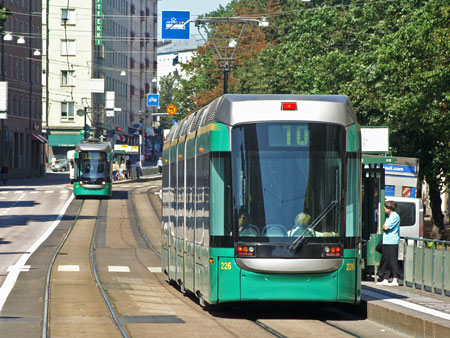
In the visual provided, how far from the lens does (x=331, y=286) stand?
44.1ft

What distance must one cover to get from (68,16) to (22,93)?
18839 millimetres

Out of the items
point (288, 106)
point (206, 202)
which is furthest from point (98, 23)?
point (288, 106)

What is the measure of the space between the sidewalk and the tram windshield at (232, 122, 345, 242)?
1238mm

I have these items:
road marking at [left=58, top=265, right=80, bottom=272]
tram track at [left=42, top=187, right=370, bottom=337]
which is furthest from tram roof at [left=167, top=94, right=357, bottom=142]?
road marking at [left=58, top=265, right=80, bottom=272]

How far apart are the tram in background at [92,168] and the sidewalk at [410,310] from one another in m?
38.0

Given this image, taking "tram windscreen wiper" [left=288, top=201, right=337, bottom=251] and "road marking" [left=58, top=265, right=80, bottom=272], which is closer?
"tram windscreen wiper" [left=288, top=201, right=337, bottom=251]

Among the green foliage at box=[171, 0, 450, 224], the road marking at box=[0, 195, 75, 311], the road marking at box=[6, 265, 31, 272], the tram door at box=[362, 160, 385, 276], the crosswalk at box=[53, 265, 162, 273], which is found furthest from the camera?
the green foliage at box=[171, 0, 450, 224]

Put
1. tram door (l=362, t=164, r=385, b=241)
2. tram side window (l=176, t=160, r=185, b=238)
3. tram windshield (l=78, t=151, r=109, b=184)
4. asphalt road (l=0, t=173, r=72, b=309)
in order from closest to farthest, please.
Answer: tram side window (l=176, t=160, r=185, b=238) → tram door (l=362, t=164, r=385, b=241) → asphalt road (l=0, t=173, r=72, b=309) → tram windshield (l=78, t=151, r=109, b=184)

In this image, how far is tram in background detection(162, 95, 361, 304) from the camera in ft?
43.8

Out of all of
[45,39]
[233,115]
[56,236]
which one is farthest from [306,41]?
[45,39]

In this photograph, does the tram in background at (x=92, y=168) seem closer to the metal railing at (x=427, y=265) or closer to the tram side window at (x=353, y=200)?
the metal railing at (x=427, y=265)

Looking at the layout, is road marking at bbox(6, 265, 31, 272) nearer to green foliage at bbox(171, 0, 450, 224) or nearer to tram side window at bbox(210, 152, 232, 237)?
green foliage at bbox(171, 0, 450, 224)

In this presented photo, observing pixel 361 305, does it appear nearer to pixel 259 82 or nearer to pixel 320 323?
pixel 320 323

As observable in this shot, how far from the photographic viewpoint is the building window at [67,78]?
106 m
